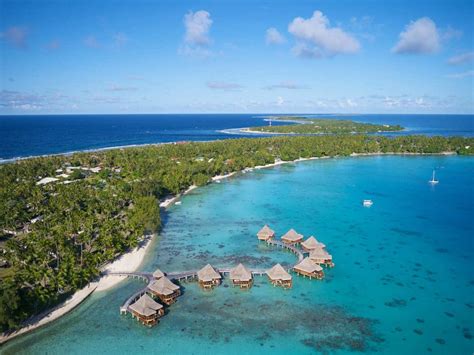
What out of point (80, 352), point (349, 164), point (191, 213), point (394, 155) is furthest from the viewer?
point (394, 155)

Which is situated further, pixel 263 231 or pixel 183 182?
pixel 183 182

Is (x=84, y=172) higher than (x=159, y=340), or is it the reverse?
(x=84, y=172)

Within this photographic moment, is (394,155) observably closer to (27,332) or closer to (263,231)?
(263,231)

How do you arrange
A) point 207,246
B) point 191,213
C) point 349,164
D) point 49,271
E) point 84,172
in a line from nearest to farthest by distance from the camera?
point 49,271
point 207,246
point 191,213
point 84,172
point 349,164

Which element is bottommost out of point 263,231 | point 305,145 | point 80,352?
point 80,352

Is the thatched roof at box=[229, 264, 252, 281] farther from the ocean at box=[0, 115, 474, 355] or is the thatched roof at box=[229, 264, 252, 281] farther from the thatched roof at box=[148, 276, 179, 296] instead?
the thatched roof at box=[148, 276, 179, 296]

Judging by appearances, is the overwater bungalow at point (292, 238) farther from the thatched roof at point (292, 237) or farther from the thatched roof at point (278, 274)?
the thatched roof at point (278, 274)

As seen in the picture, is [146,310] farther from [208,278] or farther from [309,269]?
[309,269]

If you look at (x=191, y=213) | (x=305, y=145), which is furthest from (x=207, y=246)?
(x=305, y=145)
